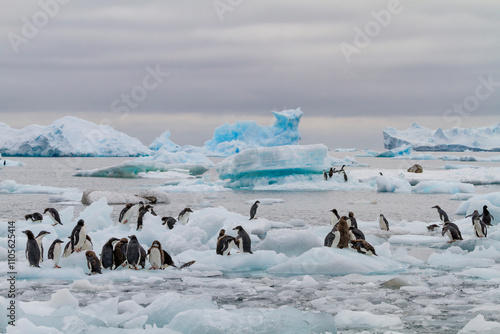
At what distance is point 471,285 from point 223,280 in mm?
3376

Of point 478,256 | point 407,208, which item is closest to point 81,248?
point 478,256

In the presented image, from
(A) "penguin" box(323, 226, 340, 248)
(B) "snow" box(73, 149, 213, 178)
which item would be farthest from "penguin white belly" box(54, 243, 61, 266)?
(B) "snow" box(73, 149, 213, 178)

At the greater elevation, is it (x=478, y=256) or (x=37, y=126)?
(x=37, y=126)

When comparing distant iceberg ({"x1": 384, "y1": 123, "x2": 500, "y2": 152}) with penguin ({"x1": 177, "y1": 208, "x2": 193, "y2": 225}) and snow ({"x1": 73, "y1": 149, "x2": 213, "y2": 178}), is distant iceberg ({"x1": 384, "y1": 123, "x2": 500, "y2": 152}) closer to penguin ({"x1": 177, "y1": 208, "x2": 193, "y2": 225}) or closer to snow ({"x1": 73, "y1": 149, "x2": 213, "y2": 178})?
snow ({"x1": 73, "y1": 149, "x2": 213, "y2": 178})

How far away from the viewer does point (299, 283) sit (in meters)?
7.73

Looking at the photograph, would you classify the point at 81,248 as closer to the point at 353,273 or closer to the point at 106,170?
the point at 353,273

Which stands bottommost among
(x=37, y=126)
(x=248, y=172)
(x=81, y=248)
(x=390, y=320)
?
(x=390, y=320)

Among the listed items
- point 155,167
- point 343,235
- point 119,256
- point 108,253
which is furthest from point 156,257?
point 155,167

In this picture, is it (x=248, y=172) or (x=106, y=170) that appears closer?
(x=248, y=172)

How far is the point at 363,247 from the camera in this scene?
9.53 metres

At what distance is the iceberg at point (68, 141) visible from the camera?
78.7 meters

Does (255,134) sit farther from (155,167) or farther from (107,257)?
(107,257)

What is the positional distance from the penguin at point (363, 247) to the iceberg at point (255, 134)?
37686 millimetres

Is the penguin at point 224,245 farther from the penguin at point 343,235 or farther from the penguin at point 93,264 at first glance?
the penguin at point 93,264
